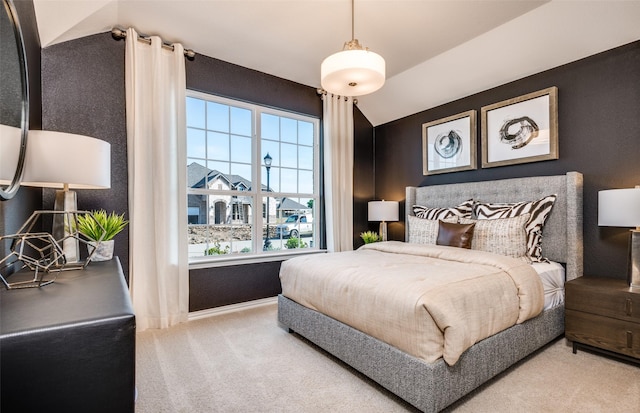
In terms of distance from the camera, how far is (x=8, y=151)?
1.31 meters

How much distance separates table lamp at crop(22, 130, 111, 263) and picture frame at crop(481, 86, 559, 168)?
11.7 ft

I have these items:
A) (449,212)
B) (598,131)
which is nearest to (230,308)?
(449,212)

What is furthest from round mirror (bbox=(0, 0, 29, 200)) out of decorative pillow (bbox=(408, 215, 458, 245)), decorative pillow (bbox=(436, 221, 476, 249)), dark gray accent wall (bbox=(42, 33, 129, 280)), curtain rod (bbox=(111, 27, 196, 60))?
decorative pillow (bbox=(408, 215, 458, 245))

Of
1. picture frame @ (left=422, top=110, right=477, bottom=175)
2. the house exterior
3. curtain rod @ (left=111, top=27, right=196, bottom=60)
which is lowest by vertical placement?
the house exterior

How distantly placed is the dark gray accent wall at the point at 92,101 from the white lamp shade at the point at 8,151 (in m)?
1.41

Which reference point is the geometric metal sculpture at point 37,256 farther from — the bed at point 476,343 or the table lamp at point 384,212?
the table lamp at point 384,212

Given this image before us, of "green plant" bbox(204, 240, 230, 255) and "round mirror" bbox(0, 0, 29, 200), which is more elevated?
"round mirror" bbox(0, 0, 29, 200)

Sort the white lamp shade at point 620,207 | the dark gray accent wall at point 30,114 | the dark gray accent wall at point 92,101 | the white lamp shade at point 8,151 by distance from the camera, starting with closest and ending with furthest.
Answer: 1. the white lamp shade at point 8,151
2. the dark gray accent wall at point 30,114
3. the white lamp shade at point 620,207
4. the dark gray accent wall at point 92,101

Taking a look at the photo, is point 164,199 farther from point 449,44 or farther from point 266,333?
point 449,44

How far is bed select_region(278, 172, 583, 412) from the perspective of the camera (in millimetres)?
1562

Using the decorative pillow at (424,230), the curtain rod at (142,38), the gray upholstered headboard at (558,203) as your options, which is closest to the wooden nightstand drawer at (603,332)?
the gray upholstered headboard at (558,203)

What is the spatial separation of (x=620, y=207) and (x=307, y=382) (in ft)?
8.16

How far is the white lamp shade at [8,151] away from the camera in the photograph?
1253 mm

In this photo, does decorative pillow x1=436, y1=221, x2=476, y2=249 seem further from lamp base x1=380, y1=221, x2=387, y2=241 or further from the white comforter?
lamp base x1=380, y1=221, x2=387, y2=241
